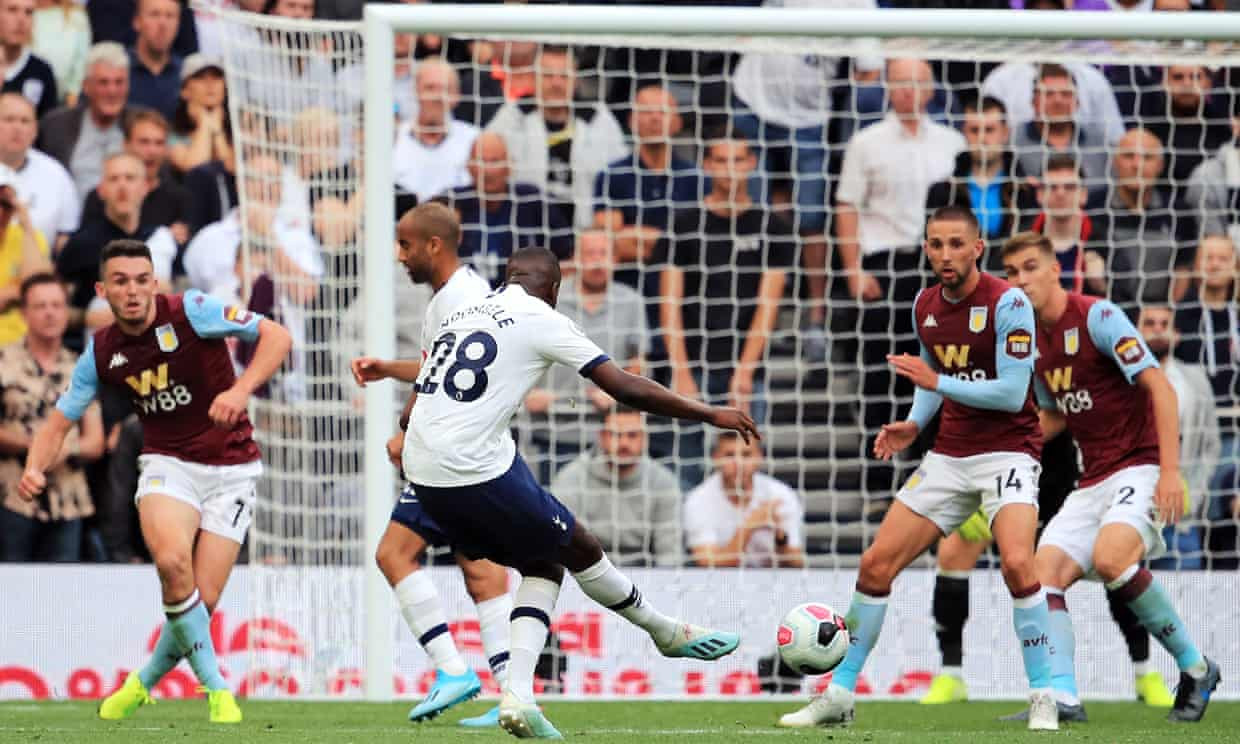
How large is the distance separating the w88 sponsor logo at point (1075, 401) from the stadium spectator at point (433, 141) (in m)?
4.24

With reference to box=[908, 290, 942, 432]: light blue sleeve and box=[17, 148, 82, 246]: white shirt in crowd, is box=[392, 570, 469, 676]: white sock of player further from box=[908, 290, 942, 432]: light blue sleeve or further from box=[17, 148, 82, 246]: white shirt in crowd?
box=[17, 148, 82, 246]: white shirt in crowd

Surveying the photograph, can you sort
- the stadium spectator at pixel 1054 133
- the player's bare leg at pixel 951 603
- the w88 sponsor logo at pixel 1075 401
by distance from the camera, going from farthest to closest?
1. the stadium spectator at pixel 1054 133
2. the player's bare leg at pixel 951 603
3. the w88 sponsor logo at pixel 1075 401

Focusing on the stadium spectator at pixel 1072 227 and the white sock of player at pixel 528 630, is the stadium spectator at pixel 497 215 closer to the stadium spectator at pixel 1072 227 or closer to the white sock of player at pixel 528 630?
the stadium spectator at pixel 1072 227

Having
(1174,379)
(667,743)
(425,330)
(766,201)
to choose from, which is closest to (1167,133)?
(1174,379)

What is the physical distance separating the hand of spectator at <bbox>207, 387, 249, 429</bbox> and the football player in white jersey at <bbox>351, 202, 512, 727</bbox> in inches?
19.2

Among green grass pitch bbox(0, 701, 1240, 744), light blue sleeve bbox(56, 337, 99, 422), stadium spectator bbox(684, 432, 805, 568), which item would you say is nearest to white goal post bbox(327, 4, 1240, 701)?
green grass pitch bbox(0, 701, 1240, 744)

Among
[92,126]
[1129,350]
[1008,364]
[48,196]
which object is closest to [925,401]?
[1008,364]

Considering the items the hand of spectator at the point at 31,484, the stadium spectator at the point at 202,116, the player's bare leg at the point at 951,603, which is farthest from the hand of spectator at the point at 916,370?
the stadium spectator at the point at 202,116

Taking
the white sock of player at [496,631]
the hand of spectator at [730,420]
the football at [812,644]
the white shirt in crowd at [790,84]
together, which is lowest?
the white sock of player at [496,631]

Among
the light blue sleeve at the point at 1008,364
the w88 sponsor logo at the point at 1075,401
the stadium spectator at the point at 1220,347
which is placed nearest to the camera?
the light blue sleeve at the point at 1008,364

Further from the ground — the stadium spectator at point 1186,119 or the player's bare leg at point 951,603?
the stadium spectator at point 1186,119

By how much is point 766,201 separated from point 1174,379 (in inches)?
105

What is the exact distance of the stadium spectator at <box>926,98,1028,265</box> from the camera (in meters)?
11.2

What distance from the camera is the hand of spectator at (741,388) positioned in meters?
11.4
